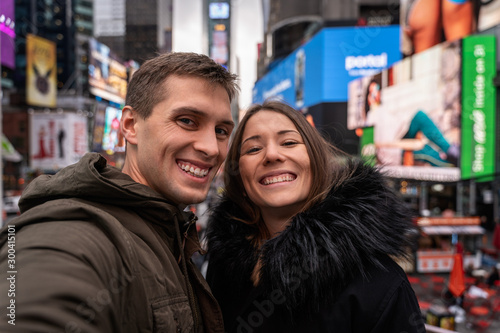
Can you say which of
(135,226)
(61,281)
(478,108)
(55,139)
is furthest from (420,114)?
(55,139)

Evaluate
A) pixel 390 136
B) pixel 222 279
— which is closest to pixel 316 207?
pixel 222 279

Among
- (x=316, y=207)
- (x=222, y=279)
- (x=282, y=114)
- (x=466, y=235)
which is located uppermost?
(x=282, y=114)

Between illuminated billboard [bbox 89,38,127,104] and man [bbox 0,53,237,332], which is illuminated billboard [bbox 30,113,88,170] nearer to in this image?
illuminated billboard [bbox 89,38,127,104]

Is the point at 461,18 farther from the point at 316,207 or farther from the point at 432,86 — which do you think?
the point at 316,207

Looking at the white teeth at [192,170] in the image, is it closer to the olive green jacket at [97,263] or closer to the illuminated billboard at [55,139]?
the olive green jacket at [97,263]

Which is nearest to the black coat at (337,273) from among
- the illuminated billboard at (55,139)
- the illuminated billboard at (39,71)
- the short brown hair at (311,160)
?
the short brown hair at (311,160)

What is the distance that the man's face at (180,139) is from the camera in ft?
5.93

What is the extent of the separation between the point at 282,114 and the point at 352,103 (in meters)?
21.5

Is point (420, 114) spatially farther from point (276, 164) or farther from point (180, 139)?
point (180, 139)

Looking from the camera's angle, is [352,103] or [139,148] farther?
[352,103]

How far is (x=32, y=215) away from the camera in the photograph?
1174 mm

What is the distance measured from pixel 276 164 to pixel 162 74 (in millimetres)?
972

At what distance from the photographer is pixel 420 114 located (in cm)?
1480

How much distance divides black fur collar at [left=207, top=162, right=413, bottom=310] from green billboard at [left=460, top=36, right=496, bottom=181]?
12.2 meters
